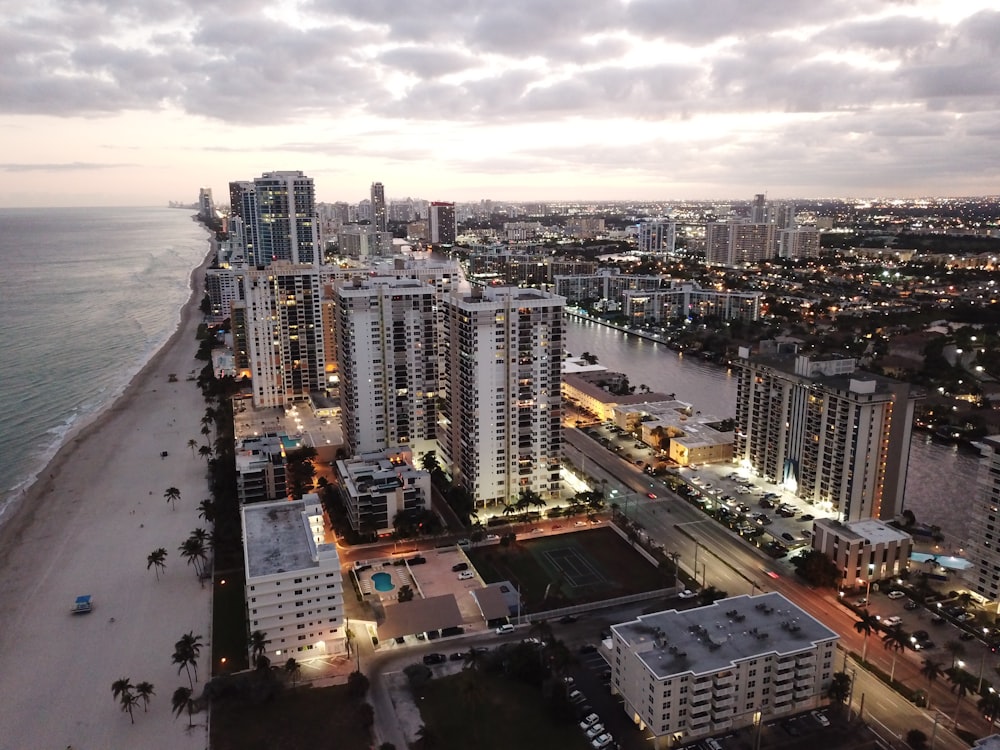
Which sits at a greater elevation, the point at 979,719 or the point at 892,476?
the point at 892,476

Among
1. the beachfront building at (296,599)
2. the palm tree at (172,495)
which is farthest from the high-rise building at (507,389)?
the palm tree at (172,495)

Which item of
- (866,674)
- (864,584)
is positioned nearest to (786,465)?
(864,584)

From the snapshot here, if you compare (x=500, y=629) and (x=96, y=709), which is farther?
(x=500, y=629)

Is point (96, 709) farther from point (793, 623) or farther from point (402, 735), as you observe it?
point (793, 623)

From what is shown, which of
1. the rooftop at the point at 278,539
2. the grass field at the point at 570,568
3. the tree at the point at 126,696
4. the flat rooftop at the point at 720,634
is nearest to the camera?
the flat rooftop at the point at 720,634

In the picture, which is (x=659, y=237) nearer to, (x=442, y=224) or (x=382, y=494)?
(x=442, y=224)

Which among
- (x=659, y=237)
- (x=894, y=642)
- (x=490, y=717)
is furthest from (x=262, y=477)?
(x=659, y=237)

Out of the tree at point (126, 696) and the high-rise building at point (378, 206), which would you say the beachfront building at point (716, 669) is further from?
the high-rise building at point (378, 206)
